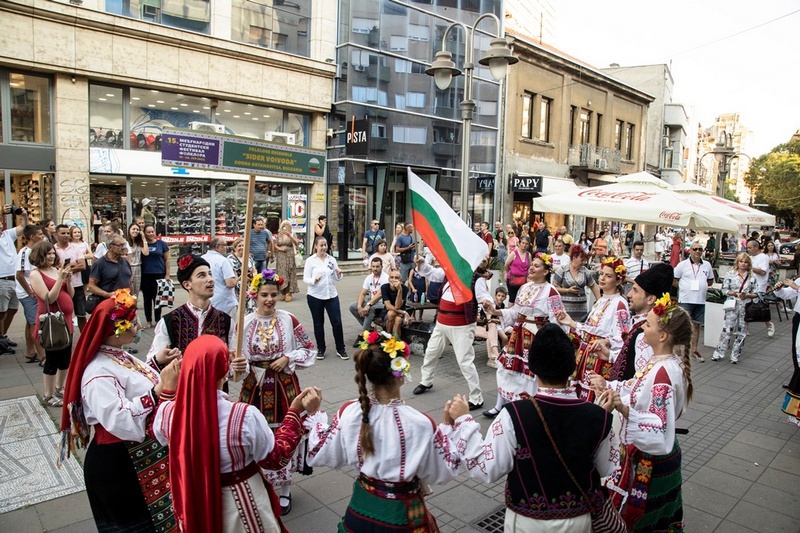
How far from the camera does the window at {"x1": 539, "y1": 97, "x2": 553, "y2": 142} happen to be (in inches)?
1117

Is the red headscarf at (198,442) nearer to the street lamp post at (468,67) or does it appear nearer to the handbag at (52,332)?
the handbag at (52,332)

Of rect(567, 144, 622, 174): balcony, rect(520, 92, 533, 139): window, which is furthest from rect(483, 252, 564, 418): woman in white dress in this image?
Answer: rect(567, 144, 622, 174): balcony

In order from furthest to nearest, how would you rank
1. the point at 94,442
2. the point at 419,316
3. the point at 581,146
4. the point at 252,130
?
the point at 581,146, the point at 252,130, the point at 419,316, the point at 94,442

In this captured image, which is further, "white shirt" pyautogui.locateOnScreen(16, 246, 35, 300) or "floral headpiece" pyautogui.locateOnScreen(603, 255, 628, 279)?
"white shirt" pyautogui.locateOnScreen(16, 246, 35, 300)

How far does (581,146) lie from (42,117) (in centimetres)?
2538

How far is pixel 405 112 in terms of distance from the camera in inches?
861

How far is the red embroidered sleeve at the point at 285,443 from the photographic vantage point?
2.91 meters

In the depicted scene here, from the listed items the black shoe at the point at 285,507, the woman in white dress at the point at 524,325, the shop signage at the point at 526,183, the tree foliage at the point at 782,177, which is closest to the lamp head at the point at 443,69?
the woman in white dress at the point at 524,325

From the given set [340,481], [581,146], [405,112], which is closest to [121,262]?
[340,481]

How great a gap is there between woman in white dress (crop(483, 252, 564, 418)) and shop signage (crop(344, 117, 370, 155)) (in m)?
13.1

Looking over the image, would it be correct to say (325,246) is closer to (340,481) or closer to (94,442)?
(340,481)

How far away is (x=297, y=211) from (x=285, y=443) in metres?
17.1

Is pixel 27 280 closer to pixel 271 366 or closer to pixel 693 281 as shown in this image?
pixel 271 366

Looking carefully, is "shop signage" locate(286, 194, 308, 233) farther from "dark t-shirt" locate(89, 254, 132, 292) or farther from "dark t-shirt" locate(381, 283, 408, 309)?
"dark t-shirt" locate(89, 254, 132, 292)
